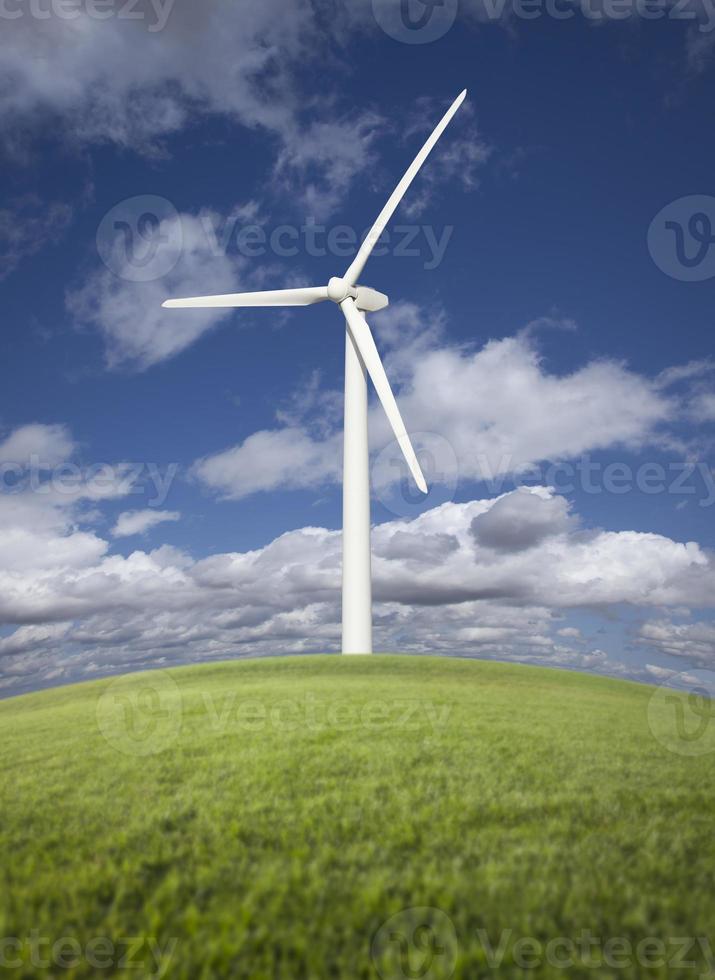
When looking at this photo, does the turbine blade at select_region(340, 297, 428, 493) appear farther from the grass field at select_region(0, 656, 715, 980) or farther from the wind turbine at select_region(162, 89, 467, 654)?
the grass field at select_region(0, 656, 715, 980)

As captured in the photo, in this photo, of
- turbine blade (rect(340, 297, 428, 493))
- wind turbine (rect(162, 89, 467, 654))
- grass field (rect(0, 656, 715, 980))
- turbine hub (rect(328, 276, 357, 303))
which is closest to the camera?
grass field (rect(0, 656, 715, 980))

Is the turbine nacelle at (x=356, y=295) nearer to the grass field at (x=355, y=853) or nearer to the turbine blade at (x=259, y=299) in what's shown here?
the turbine blade at (x=259, y=299)

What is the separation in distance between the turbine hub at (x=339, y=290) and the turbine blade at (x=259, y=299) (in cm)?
51

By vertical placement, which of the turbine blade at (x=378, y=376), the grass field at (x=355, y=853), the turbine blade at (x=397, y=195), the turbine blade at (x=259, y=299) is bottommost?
the grass field at (x=355, y=853)

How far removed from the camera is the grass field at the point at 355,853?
685 centimetres

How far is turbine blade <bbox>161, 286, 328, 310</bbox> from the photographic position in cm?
4494

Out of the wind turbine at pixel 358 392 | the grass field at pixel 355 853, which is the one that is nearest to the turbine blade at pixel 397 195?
the wind turbine at pixel 358 392

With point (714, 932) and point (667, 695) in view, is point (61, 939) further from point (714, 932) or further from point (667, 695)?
point (667, 695)

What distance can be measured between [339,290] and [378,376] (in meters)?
10.0

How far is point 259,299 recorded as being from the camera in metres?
45.2

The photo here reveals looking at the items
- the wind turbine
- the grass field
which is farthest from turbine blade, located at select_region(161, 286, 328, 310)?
the grass field

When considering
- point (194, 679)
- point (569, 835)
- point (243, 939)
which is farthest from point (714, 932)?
point (194, 679)

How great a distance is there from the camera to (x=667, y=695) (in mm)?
42312

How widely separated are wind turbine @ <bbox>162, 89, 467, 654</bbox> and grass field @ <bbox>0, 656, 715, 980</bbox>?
839 inches
